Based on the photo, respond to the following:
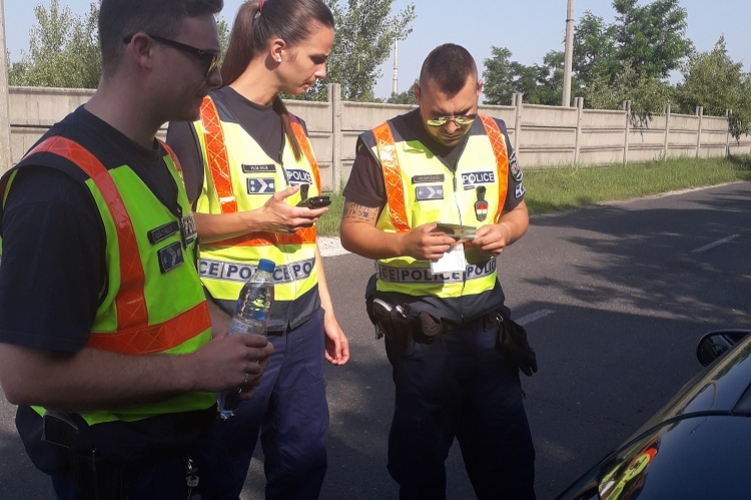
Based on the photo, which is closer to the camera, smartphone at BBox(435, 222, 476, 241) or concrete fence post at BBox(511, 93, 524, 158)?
smartphone at BBox(435, 222, 476, 241)

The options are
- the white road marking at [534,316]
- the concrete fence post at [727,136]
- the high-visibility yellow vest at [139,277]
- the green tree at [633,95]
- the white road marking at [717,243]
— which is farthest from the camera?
the concrete fence post at [727,136]

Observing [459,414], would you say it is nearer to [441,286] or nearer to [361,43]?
[441,286]

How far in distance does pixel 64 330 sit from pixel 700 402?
1443mm

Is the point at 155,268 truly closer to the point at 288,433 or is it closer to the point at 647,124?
the point at 288,433

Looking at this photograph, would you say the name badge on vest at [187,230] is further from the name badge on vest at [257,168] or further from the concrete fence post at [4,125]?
the concrete fence post at [4,125]

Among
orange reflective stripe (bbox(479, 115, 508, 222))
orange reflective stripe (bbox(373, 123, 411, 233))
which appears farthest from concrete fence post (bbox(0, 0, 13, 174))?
orange reflective stripe (bbox(479, 115, 508, 222))

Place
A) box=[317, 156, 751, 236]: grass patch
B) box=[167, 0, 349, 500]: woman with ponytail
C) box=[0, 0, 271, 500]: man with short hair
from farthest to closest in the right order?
box=[317, 156, 751, 236]: grass patch → box=[167, 0, 349, 500]: woman with ponytail → box=[0, 0, 271, 500]: man with short hair

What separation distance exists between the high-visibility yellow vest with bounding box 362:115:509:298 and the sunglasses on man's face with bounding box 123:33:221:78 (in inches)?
46.5

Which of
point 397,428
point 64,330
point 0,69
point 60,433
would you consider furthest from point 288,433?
point 0,69

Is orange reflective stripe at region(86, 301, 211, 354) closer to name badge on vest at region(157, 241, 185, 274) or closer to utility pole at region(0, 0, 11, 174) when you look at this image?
name badge on vest at region(157, 241, 185, 274)

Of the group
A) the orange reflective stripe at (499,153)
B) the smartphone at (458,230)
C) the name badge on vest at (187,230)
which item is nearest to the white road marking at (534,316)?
the orange reflective stripe at (499,153)

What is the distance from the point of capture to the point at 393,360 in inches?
123

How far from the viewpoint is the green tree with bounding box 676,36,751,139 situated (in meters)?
34.3

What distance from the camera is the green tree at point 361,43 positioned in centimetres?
2670
